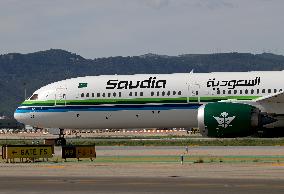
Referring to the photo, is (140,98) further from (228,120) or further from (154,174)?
(154,174)

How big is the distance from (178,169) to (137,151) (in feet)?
50.5

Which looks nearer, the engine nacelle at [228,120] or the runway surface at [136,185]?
the runway surface at [136,185]

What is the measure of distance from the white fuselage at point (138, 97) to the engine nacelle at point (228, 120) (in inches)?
611

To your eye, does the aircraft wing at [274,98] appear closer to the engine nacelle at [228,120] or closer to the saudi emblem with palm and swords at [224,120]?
the engine nacelle at [228,120]

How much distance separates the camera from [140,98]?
60.1m

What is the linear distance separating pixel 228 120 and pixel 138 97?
784 inches

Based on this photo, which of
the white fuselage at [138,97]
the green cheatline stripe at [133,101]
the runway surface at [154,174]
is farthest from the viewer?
the white fuselage at [138,97]

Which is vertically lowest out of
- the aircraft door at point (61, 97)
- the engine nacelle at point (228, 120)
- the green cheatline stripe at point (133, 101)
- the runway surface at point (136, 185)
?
the runway surface at point (136, 185)

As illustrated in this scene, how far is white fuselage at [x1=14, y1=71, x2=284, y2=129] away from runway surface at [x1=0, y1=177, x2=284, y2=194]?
26144 mm

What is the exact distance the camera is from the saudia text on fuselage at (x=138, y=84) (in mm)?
60062

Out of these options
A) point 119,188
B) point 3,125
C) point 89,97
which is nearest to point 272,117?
point 119,188

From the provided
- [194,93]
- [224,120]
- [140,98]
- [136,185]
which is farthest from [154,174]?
[140,98]

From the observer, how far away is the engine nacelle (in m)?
40.2

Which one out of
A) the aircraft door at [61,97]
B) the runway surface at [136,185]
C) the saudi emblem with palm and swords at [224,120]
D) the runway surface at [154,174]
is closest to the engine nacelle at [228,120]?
the saudi emblem with palm and swords at [224,120]
